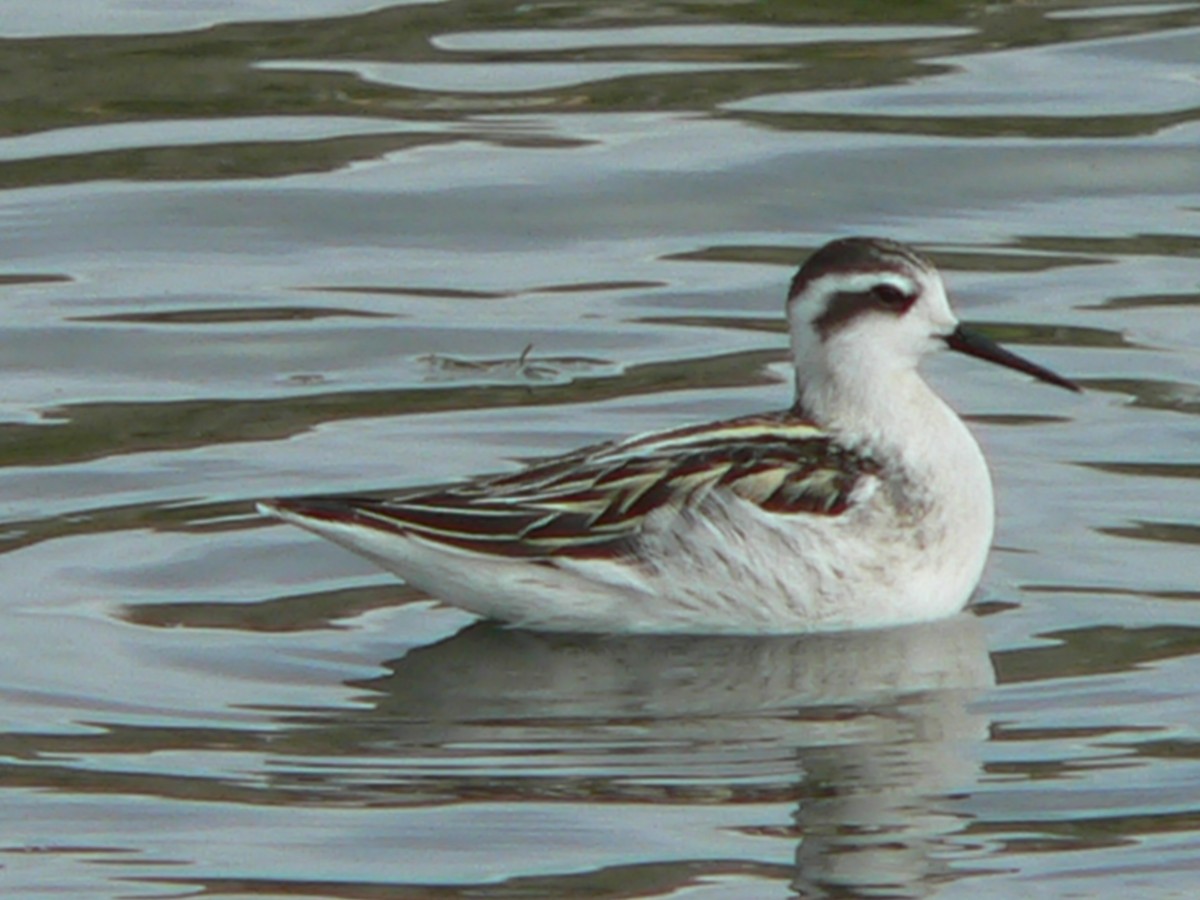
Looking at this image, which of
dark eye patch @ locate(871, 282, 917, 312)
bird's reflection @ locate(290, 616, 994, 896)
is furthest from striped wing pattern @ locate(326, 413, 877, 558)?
dark eye patch @ locate(871, 282, 917, 312)

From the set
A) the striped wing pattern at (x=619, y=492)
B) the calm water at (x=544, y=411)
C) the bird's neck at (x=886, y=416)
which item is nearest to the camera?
the calm water at (x=544, y=411)

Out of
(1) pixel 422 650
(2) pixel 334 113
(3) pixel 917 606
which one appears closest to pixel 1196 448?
(3) pixel 917 606

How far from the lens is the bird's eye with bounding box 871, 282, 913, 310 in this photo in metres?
12.3

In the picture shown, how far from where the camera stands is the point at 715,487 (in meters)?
11.9

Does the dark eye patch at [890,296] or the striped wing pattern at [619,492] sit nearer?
the striped wing pattern at [619,492]

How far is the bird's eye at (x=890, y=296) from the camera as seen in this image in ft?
40.3

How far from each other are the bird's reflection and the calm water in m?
0.02

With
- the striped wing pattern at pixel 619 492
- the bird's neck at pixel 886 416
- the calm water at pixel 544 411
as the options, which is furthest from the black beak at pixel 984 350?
the calm water at pixel 544 411

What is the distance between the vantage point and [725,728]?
10.9 m

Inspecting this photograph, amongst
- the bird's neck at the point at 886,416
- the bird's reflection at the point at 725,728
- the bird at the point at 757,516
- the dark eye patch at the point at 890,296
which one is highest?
the dark eye patch at the point at 890,296

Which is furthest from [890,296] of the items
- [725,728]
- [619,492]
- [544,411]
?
[544,411]

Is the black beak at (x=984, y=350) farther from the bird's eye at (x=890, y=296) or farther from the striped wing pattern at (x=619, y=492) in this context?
the striped wing pattern at (x=619, y=492)

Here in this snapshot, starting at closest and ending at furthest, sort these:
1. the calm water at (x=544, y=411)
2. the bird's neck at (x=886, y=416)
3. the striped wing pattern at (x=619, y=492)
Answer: the calm water at (x=544, y=411)
the striped wing pattern at (x=619, y=492)
the bird's neck at (x=886, y=416)

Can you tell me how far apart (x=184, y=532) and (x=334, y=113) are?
587cm
